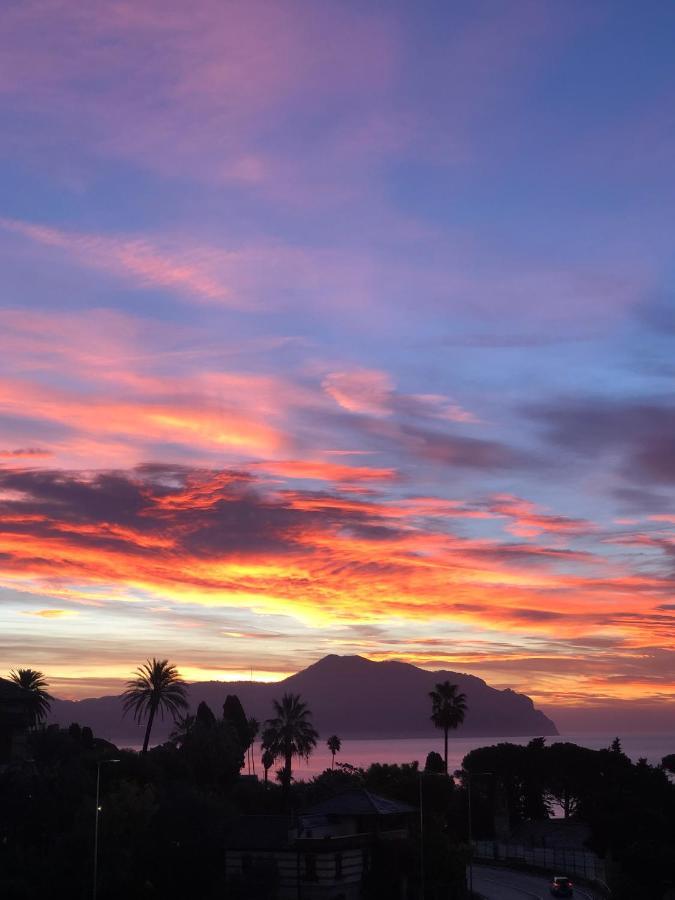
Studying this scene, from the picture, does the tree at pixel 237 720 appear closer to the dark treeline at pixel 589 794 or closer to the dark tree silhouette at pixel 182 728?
the dark tree silhouette at pixel 182 728

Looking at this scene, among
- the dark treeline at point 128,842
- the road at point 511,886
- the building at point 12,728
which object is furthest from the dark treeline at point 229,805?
the road at point 511,886

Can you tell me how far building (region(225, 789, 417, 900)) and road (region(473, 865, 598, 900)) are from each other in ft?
38.7

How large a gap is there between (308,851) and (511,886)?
2544 cm

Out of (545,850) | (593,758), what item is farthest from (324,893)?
(593,758)

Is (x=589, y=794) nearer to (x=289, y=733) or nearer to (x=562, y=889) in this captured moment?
(x=289, y=733)

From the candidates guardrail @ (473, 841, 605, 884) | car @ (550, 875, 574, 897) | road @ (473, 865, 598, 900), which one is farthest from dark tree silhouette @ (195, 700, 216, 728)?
car @ (550, 875, 574, 897)

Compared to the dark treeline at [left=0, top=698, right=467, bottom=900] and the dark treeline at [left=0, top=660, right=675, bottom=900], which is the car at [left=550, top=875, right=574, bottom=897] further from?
the dark treeline at [left=0, top=698, right=467, bottom=900]

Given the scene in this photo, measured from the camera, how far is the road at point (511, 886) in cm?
8225

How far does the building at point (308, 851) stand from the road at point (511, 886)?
38.7 ft

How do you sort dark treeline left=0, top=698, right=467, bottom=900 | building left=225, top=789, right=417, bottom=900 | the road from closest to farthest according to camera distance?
1. dark treeline left=0, top=698, right=467, bottom=900
2. building left=225, top=789, right=417, bottom=900
3. the road

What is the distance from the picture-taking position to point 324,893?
2884 inches

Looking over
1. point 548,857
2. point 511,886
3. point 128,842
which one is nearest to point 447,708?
point 548,857

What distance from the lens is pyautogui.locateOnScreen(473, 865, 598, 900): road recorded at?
82.2m

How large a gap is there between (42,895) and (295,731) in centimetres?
6087
